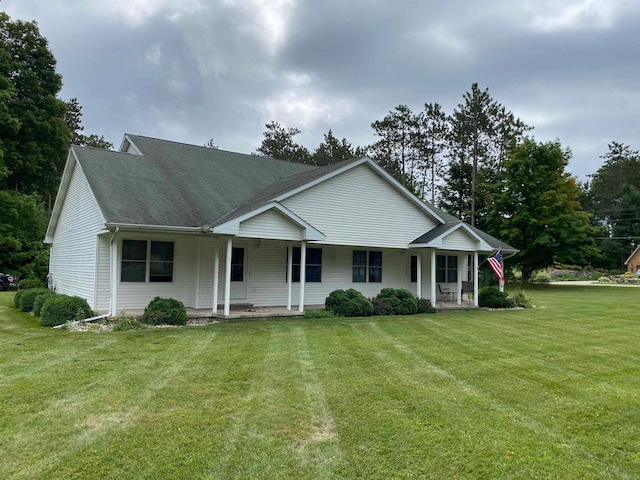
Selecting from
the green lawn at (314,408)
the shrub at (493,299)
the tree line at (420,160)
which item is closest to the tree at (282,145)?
the tree line at (420,160)

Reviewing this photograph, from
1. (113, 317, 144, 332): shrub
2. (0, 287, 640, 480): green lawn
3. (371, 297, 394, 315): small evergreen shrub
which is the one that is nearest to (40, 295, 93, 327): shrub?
(113, 317, 144, 332): shrub

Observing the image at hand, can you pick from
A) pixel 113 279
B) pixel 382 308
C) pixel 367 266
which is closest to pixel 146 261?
pixel 113 279

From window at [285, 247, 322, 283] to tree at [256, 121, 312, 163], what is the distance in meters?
31.7

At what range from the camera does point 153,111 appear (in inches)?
1023

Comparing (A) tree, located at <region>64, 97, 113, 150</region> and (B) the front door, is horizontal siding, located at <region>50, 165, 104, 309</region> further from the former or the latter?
(A) tree, located at <region>64, 97, 113, 150</region>

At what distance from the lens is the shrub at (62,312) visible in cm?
1048

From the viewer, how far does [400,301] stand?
14.2 m

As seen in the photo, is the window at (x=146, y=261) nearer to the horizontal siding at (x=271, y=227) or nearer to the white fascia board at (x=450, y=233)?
the horizontal siding at (x=271, y=227)

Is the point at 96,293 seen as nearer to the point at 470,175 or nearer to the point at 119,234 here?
the point at 119,234

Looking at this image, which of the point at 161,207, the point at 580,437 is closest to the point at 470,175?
the point at 161,207

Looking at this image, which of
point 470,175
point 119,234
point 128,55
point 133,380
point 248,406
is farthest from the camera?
point 470,175

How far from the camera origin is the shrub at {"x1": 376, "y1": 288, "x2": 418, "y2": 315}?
14.0m

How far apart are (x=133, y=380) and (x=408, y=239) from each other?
11683 millimetres

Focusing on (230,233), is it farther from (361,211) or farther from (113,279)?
(361,211)
